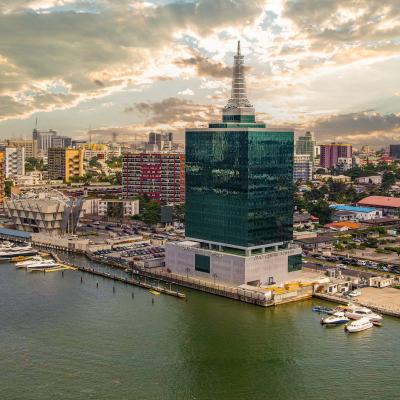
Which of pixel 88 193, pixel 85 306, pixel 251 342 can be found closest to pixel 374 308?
pixel 251 342

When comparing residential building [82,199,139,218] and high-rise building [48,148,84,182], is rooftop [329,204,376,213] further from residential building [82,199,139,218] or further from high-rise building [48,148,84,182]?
high-rise building [48,148,84,182]

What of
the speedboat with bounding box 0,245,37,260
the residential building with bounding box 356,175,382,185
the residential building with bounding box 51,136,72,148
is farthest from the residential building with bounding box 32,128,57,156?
the speedboat with bounding box 0,245,37,260

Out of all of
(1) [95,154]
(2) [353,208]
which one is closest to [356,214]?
(2) [353,208]

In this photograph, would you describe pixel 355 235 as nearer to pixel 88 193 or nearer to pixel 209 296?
pixel 209 296

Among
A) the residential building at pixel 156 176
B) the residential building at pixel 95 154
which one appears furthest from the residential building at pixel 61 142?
the residential building at pixel 156 176

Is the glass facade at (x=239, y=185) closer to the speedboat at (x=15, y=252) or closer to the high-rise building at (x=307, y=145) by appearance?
the speedboat at (x=15, y=252)
